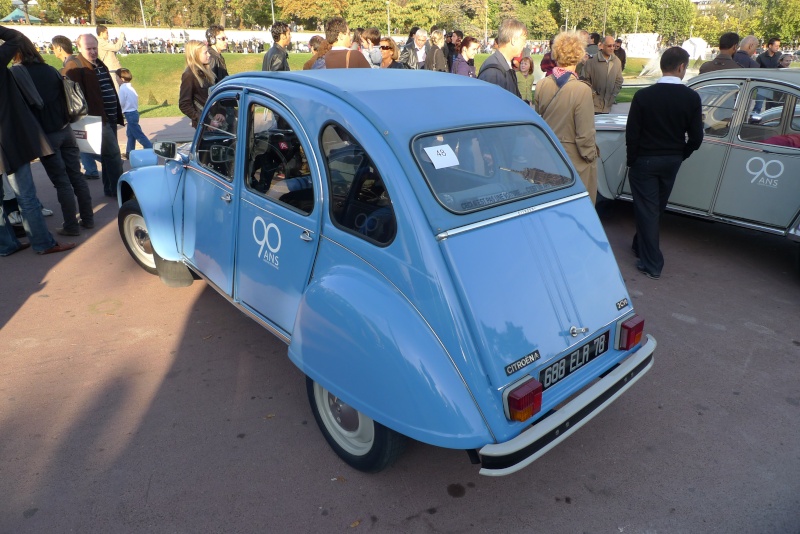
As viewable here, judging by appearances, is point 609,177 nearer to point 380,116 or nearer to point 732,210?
point 732,210

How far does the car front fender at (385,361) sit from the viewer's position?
2.36m

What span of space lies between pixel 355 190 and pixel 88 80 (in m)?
5.65

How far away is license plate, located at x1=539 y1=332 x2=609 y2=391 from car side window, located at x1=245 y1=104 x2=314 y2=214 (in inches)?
57.7

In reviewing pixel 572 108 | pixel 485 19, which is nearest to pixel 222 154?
pixel 572 108

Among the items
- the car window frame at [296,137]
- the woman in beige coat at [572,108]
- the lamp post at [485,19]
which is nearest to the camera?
the car window frame at [296,137]

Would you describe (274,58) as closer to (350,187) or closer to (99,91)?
(99,91)

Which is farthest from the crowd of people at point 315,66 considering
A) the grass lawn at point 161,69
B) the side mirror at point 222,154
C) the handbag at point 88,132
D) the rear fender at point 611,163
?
the grass lawn at point 161,69

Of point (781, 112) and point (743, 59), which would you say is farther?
point (743, 59)

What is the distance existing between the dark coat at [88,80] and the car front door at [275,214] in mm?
4567

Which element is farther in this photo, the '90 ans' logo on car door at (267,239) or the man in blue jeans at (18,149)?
the man in blue jeans at (18,149)

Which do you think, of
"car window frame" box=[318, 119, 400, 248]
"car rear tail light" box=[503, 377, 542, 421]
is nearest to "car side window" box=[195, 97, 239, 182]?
"car window frame" box=[318, 119, 400, 248]

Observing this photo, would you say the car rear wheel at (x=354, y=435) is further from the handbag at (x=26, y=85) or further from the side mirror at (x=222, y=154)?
the handbag at (x=26, y=85)

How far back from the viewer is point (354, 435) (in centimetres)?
299

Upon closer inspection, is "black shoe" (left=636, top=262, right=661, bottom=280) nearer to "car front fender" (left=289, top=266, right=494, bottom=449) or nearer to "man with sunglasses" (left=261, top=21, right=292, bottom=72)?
"car front fender" (left=289, top=266, right=494, bottom=449)
